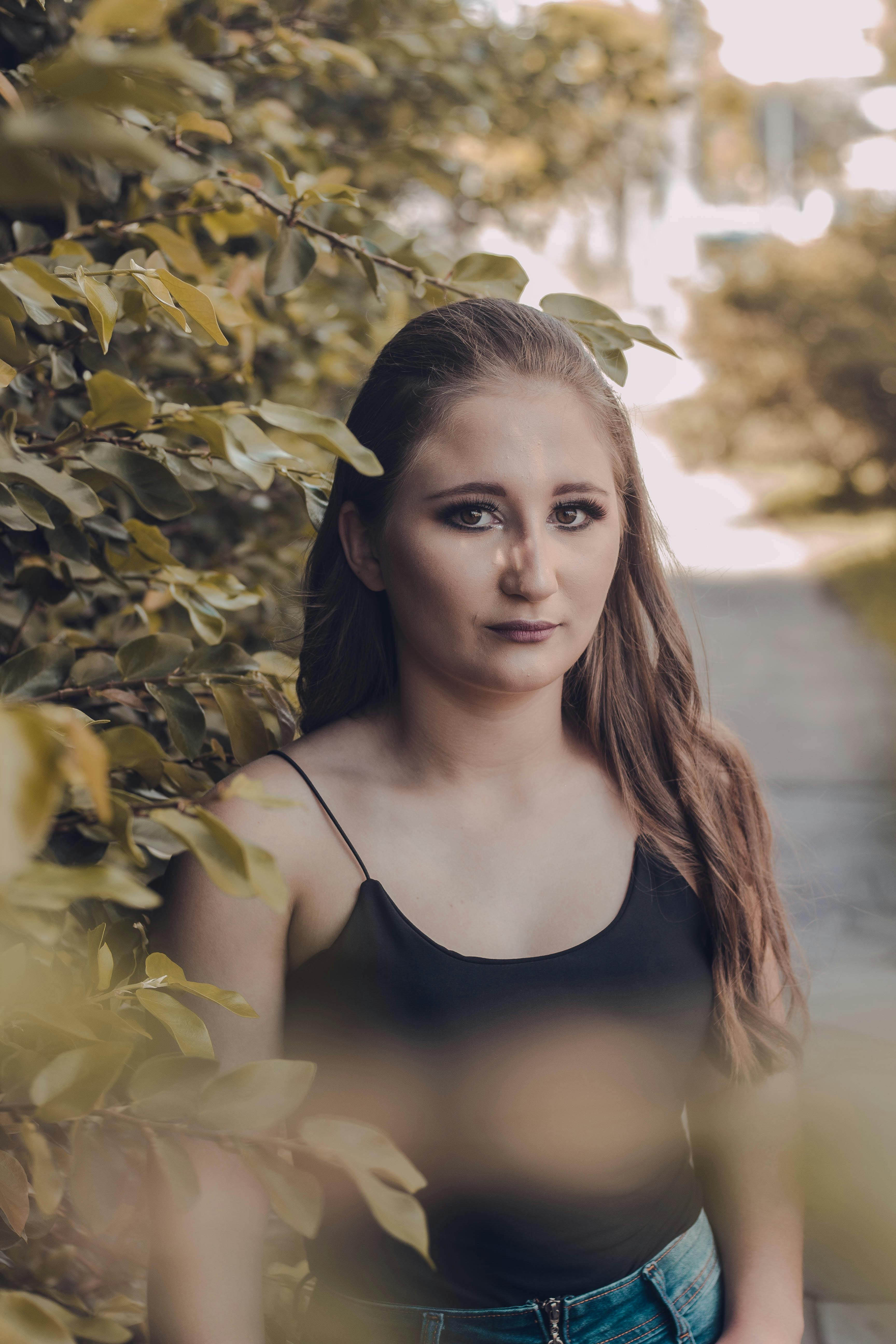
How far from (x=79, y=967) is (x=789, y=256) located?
52.3 feet

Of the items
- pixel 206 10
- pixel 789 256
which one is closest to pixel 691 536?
pixel 789 256

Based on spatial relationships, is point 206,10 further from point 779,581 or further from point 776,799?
point 779,581

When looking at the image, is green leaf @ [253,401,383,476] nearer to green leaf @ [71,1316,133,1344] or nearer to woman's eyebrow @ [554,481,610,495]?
woman's eyebrow @ [554,481,610,495]

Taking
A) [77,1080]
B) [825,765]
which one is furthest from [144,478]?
[825,765]

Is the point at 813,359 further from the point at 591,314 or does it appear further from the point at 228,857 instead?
the point at 228,857

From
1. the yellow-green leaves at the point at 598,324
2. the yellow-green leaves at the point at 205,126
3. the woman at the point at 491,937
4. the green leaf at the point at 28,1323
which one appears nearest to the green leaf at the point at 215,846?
the green leaf at the point at 28,1323

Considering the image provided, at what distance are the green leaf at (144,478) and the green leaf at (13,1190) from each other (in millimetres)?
601

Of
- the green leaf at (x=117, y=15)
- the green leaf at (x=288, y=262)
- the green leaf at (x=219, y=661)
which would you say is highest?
the green leaf at (x=288, y=262)

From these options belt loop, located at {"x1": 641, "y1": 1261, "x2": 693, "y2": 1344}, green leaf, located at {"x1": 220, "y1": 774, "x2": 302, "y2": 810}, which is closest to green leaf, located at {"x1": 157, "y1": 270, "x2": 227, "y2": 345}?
green leaf, located at {"x1": 220, "y1": 774, "x2": 302, "y2": 810}

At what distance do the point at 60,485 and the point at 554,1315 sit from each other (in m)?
1.11

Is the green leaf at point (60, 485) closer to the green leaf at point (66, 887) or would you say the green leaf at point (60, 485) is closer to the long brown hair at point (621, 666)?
the long brown hair at point (621, 666)

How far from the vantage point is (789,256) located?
1495 cm

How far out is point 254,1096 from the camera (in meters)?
0.68

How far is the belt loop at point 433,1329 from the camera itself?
4.28 feet
